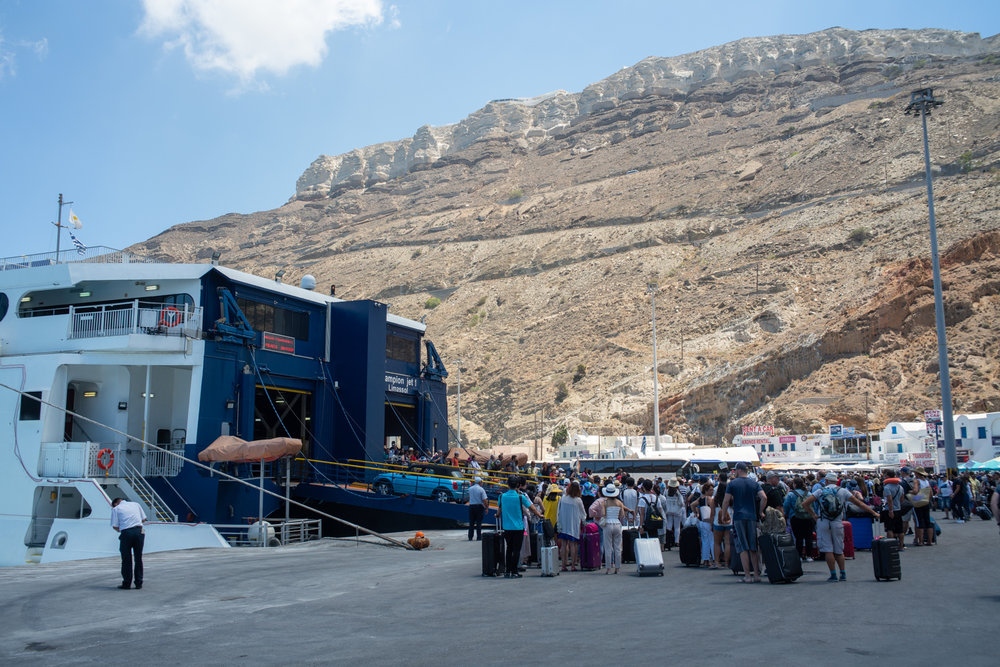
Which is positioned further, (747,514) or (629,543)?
(629,543)

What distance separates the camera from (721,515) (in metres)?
12.4

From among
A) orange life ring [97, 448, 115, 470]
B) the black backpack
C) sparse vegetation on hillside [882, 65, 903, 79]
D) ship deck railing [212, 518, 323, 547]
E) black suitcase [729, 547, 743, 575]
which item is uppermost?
sparse vegetation on hillside [882, 65, 903, 79]

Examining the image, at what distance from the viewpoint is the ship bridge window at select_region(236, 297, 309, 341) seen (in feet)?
76.0

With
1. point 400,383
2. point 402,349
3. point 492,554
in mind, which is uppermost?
point 402,349

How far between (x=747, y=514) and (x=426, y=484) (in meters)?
12.7

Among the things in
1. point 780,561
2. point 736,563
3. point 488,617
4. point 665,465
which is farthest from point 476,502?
point 665,465

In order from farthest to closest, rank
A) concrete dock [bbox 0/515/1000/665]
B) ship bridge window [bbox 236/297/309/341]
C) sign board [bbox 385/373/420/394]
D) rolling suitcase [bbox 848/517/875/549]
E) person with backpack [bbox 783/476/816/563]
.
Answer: sign board [bbox 385/373/420/394] < ship bridge window [bbox 236/297/309/341] < rolling suitcase [bbox 848/517/875/549] < person with backpack [bbox 783/476/816/563] < concrete dock [bbox 0/515/1000/665]

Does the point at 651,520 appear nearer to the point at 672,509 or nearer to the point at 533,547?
the point at 672,509

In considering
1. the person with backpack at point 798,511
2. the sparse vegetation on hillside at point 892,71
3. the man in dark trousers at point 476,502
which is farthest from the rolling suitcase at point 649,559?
the sparse vegetation on hillside at point 892,71

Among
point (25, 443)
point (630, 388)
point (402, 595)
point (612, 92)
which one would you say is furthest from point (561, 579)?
point (612, 92)

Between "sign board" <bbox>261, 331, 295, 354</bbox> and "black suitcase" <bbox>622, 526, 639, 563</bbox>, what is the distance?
12.7 metres

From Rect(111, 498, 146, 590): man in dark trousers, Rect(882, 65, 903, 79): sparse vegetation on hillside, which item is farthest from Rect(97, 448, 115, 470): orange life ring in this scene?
Rect(882, 65, 903, 79): sparse vegetation on hillside

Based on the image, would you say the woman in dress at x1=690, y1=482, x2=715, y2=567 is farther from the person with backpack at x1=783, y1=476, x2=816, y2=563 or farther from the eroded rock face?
the eroded rock face

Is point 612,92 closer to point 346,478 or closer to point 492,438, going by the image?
point 492,438
